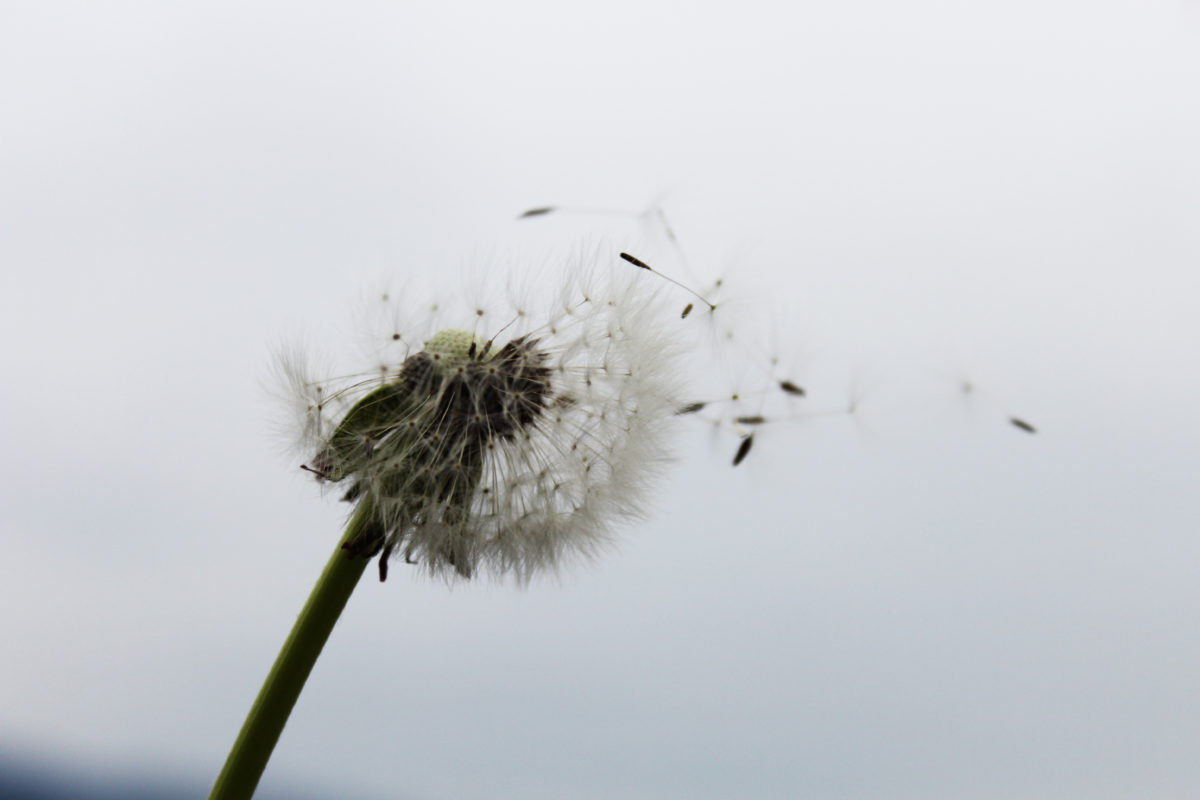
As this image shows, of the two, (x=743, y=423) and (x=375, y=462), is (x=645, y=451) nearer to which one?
(x=743, y=423)

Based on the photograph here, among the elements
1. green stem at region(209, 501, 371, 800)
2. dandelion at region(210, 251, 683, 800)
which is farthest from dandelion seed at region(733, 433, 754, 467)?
green stem at region(209, 501, 371, 800)

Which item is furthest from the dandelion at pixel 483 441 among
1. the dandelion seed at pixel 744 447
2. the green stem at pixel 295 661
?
the dandelion seed at pixel 744 447

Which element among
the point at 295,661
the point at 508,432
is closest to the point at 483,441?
the point at 508,432

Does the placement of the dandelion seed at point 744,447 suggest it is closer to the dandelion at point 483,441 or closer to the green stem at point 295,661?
the dandelion at point 483,441

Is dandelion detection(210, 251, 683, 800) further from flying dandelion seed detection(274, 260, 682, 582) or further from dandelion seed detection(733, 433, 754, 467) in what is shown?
dandelion seed detection(733, 433, 754, 467)

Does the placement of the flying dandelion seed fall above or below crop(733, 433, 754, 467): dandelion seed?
below
